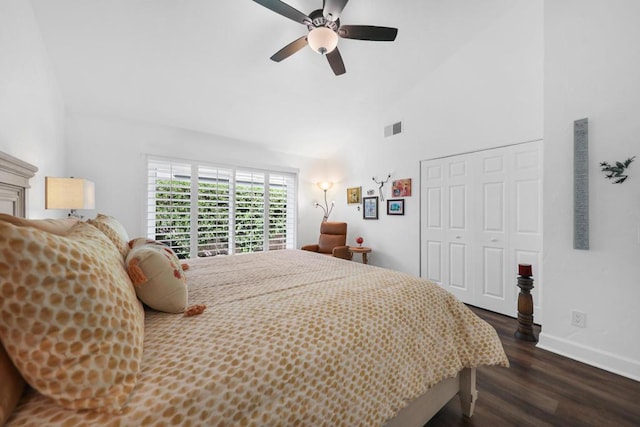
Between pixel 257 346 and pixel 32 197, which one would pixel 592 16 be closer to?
pixel 257 346

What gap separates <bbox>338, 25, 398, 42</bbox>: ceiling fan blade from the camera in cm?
208

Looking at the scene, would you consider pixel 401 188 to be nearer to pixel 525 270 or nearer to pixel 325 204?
pixel 325 204

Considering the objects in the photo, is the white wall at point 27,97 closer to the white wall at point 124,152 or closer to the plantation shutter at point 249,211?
the white wall at point 124,152

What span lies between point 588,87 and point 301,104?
304 cm

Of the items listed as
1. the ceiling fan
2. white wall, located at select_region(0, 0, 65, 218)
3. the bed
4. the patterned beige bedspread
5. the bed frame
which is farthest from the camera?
the ceiling fan

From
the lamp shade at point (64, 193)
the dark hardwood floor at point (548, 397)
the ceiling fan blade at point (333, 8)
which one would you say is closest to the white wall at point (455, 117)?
the dark hardwood floor at point (548, 397)

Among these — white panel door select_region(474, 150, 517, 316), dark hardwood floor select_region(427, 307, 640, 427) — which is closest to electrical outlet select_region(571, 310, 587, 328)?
dark hardwood floor select_region(427, 307, 640, 427)

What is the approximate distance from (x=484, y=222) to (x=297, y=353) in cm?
Answer: 313

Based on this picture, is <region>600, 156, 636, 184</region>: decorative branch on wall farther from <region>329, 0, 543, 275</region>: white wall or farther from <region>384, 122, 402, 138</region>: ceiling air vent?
<region>384, 122, 402, 138</region>: ceiling air vent

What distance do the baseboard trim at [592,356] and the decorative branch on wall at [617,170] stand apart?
1.33 meters

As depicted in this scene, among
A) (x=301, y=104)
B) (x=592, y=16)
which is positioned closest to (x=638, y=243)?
(x=592, y=16)

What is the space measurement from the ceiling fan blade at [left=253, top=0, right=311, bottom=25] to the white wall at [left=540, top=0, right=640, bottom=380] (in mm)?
2185

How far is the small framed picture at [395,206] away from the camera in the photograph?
4.09 meters

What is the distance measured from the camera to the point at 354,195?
4.89 meters
